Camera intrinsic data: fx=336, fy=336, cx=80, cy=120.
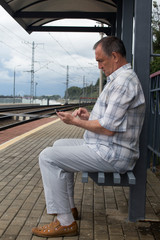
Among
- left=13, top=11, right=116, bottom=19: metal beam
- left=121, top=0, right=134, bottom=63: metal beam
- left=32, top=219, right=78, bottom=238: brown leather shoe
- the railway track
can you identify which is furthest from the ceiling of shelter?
left=32, top=219, right=78, bottom=238: brown leather shoe

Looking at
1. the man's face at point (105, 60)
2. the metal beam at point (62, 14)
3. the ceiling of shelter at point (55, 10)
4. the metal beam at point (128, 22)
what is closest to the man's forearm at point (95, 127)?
the man's face at point (105, 60)

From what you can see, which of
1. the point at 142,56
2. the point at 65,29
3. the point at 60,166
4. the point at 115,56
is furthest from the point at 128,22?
the point at 65,29

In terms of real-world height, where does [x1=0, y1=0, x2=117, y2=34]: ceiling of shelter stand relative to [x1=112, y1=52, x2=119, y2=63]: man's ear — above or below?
above

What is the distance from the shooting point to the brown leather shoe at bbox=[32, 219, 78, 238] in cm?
278

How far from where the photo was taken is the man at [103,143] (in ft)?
8.49

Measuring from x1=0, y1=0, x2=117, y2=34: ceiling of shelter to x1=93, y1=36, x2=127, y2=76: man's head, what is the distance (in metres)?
5.12

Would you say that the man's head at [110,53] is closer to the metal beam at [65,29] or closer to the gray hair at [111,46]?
the gray hair at [111,46]

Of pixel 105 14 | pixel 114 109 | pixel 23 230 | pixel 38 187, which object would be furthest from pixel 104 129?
pixel 105 14

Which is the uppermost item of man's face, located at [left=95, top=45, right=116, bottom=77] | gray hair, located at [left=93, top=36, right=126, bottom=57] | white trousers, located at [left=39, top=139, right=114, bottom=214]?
gray hair, located at [left=93, top=36, right=126, bottom=57]

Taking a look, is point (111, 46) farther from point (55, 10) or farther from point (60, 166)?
point (55, 10)

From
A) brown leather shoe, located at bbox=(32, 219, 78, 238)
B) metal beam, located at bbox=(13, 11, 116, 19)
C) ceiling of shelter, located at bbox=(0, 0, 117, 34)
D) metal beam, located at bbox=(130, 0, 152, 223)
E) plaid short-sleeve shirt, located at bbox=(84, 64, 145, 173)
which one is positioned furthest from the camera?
metal beam, located at bbox=(13, 11, 116, 19)

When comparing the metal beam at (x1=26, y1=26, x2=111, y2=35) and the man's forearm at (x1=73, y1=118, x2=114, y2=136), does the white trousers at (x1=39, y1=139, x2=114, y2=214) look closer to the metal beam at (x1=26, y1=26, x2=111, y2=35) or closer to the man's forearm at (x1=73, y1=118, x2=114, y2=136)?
the man's forearm at (x1=73, y1=118, x2=114, y2=136)

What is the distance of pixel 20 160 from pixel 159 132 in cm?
258

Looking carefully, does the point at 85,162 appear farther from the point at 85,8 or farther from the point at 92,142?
the point at 85,8
